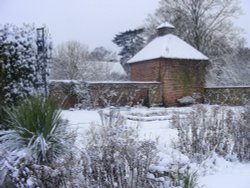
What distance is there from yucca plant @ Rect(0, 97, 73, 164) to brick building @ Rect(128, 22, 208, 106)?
655 inches

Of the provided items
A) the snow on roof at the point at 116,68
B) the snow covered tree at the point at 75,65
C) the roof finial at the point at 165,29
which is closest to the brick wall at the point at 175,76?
the roof finial at the point at 165,29

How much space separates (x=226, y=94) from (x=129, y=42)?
23507 millimetres

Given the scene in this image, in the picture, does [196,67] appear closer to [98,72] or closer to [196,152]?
[98,72]

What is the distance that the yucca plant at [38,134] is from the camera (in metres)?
5.23

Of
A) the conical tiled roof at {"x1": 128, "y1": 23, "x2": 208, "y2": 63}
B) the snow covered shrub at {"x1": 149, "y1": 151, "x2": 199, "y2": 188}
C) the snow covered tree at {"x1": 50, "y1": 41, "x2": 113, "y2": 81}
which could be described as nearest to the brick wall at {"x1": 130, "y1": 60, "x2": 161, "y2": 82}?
the conical tiled roof at {"x1": 128, "y1": 23, "x2": 208, "y2": 63}

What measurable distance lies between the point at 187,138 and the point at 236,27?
28.4 metres

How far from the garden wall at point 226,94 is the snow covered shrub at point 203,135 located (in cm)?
1429

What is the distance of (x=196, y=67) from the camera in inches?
912

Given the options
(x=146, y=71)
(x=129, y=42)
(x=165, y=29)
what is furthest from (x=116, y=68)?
(x=146, y=71)

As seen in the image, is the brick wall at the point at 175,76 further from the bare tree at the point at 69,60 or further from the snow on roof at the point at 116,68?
the snow on roof at the point at 116,68

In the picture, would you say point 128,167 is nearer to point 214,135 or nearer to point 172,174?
point 172,174

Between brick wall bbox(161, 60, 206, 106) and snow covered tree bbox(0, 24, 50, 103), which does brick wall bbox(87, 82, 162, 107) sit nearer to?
brick wall bbox(161, 60, 206, 106)

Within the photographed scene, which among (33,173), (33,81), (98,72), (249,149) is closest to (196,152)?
(249,149)

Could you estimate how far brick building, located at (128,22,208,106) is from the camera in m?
22.1
